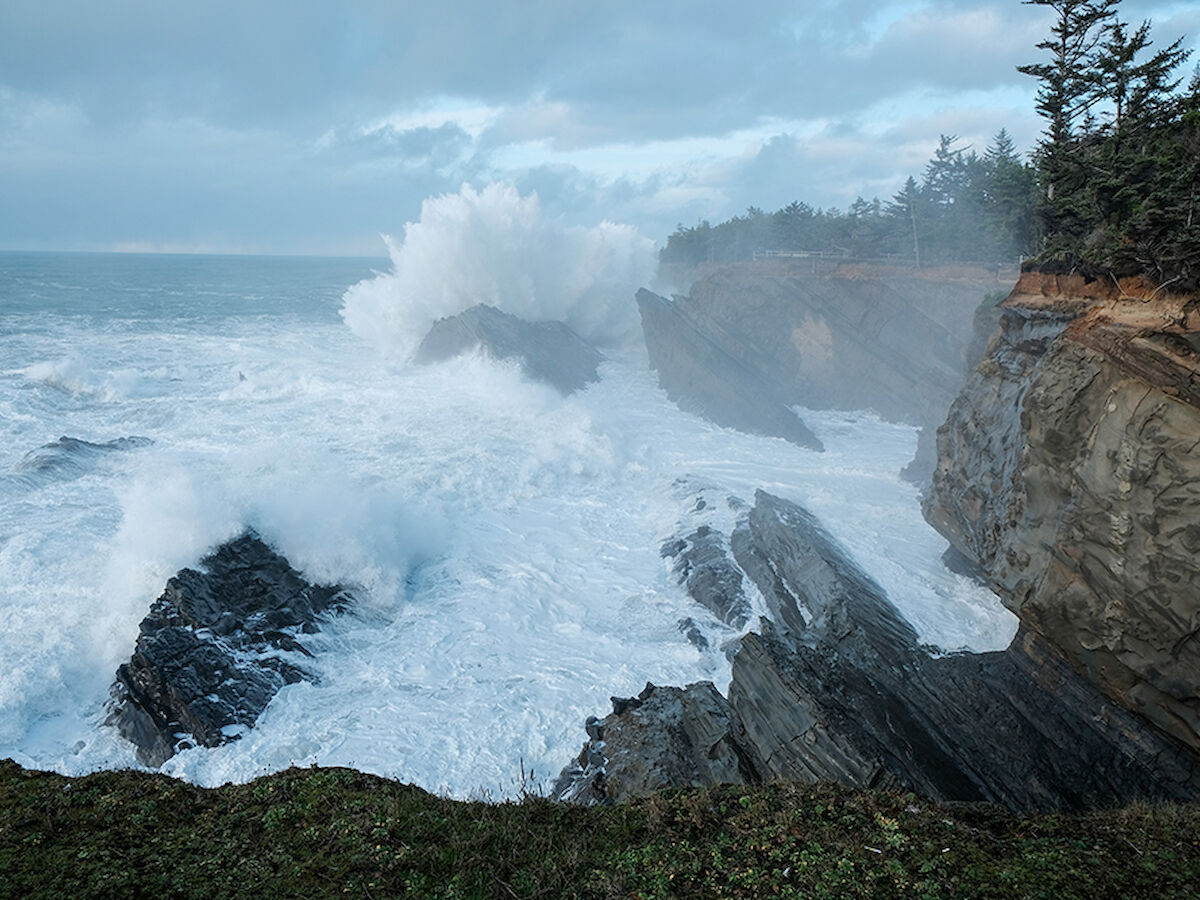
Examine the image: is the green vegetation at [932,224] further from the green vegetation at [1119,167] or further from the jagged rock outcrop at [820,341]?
the green vegetation at [1119,167]

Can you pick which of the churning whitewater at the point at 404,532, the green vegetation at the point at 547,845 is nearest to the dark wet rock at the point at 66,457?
Result: the churning whitewater at the point at 404,532

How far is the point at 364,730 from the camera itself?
1085 centimetres

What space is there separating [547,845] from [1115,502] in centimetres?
749

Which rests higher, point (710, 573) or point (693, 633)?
point (710, 573)

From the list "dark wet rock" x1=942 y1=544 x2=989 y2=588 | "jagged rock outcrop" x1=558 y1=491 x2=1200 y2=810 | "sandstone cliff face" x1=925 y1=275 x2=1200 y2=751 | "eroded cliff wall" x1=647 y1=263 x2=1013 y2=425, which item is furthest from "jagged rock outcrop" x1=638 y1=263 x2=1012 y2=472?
"sandstone cliff face" x1=925 y1=275 x2=1200 y2=751

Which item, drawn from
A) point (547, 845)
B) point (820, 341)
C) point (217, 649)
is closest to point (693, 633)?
point (547, 845)

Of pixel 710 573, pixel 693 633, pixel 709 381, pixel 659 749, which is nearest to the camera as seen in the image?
pixel 659 749

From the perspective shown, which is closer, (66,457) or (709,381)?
(66,457)

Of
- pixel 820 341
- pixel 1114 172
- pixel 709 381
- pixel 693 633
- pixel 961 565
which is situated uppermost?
pixel 1114 172

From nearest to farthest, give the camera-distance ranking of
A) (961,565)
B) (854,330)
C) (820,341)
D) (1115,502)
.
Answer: (1115,502), (961,565), (854,330), (820,341)

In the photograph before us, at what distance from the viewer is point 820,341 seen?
3488 cm

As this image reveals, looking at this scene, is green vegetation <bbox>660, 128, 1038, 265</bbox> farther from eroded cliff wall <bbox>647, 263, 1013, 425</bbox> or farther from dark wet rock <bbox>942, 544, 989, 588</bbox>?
dark wet rock <bbox>942, 544, 989, 588</bbox>

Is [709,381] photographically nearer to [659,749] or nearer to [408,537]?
[408,537]

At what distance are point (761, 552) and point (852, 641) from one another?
456cm
